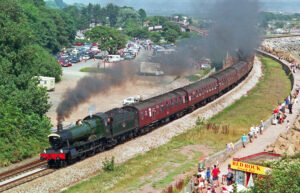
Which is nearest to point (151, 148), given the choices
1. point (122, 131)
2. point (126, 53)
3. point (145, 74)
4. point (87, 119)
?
point (122, 131)

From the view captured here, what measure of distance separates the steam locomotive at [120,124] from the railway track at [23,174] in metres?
1.17

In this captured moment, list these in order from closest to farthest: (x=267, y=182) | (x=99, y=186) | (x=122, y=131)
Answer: (x=267, y=182) → (x=99, y=186) → (x=122, y=131)

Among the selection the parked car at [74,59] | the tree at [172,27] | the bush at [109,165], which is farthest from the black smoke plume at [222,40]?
the tree at [172,27]

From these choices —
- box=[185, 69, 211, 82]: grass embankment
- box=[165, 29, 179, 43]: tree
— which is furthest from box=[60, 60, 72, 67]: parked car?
box=[165, 29, 179, 43]: tree

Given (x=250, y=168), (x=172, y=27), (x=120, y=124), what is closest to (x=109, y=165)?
(x=120, y=124)

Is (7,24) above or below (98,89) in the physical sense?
above

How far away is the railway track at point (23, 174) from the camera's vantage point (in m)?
28.4

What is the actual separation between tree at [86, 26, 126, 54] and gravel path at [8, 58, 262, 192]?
5179 cm

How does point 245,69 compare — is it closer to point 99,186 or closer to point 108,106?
point 108,106

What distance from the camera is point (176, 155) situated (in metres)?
34.9

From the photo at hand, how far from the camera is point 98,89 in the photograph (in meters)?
46.9

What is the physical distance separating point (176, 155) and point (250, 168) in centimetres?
1158

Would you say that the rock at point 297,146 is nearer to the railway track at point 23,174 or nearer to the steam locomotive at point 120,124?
the steam locomotive at point 120,124

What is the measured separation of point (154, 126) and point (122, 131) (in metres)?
6.84
